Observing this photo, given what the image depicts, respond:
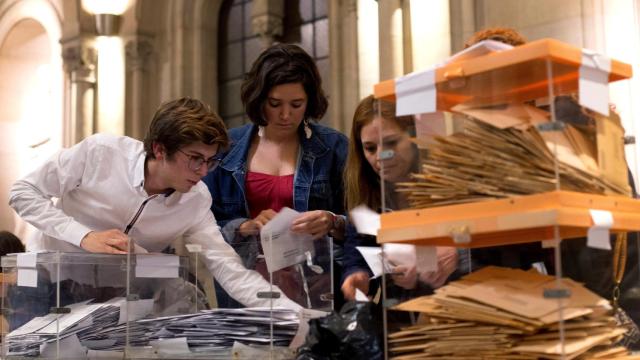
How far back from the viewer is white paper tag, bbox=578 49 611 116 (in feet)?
7.79

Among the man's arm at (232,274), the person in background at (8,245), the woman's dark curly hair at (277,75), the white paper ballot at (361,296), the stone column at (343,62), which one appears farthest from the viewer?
the stone column at (343,62)

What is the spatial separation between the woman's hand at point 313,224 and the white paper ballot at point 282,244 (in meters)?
0.02

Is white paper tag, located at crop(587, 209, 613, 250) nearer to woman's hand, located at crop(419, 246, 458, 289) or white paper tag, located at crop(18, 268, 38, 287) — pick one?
woman's hand, located at crop(419, 246, 458, 289)

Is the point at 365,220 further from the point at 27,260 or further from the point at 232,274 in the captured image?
the point at 27,260

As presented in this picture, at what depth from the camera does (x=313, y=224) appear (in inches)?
125

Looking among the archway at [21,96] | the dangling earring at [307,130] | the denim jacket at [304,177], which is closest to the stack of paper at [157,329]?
the denim jacket at [304,177]

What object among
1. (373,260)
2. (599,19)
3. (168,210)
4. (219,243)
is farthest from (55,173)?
(599,19)

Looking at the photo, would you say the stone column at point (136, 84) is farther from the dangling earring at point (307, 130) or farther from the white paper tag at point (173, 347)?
the white paper tag at point (173, 347)

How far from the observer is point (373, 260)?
2.92 metres

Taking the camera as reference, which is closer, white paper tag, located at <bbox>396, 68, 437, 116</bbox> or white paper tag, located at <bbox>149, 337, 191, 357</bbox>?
white paper tag, located at <bbox>396, 68, 437, 116</bbox>

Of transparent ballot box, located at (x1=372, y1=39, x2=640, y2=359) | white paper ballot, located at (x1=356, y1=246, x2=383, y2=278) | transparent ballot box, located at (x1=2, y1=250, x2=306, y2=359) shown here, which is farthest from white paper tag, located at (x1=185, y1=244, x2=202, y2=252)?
transparent ballot box, located at (x1=372, y1=39, x2=640, y2=359)

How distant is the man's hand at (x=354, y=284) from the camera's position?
298cm

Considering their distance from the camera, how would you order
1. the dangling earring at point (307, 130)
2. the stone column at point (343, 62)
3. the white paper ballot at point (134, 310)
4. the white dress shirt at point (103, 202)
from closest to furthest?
the white paper ballot at point (134, 310) < the white dress shirt at point (103, 202) < the dangling earring at point (307, 130) < the stone column at point (343, 62)

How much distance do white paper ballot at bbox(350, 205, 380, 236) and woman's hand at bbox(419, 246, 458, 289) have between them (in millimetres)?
264
